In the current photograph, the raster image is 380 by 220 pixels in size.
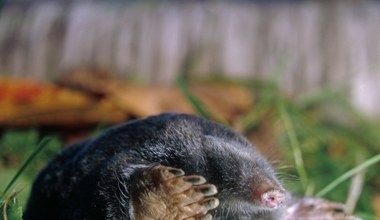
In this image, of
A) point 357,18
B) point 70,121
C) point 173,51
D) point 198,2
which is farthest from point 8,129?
point 357,18

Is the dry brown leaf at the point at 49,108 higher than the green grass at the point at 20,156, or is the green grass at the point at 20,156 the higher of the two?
the dry brown leaf at the point at 49,108

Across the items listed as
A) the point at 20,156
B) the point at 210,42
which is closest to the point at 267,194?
the point at 20,156

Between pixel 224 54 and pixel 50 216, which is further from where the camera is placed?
pixel 224 54

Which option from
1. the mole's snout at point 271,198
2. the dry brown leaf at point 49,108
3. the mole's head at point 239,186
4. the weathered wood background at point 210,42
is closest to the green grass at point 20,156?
the dry brown leaf at point 49,108

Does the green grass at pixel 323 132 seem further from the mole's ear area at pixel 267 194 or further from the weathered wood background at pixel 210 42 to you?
the mole's ear area at pixel 267 194

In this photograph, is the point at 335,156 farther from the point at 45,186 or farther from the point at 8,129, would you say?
the point at 45,186

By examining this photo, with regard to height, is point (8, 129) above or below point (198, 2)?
below
